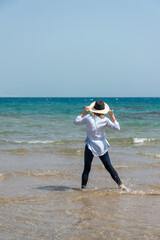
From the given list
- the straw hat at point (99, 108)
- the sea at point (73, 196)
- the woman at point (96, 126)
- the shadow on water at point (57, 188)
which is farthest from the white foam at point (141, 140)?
the straw hat at point (99, 108)

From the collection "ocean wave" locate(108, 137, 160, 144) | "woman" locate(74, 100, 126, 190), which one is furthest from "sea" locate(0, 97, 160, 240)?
"ocean wave" locate(108, 137, 160, 144)

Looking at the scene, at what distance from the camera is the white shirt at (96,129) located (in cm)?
616

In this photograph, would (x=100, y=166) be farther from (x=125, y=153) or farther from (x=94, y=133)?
(x=94, y=133)

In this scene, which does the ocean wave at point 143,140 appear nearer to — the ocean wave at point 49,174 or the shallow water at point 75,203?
the shallow water at point 75,203

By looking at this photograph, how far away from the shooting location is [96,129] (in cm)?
617

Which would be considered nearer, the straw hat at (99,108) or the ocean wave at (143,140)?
the straw hat at (99,108)

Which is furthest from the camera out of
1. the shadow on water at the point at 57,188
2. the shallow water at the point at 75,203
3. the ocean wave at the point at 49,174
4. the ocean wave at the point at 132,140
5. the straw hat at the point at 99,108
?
the ocean wave at the point at 132,140

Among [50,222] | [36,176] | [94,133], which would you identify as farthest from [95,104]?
[36,176]

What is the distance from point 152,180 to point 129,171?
106cm

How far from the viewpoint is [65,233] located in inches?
173

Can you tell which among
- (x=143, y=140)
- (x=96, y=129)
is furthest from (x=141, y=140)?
(x=96, y=129)

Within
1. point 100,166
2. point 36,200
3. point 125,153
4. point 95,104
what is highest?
point 95,104

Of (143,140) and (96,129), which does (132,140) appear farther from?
(96,129)

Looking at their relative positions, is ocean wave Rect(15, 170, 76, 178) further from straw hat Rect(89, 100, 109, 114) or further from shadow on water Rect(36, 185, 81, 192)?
straw hat Rect(89, 100, 109, 114)
